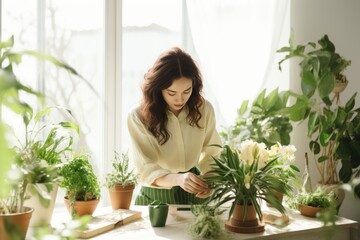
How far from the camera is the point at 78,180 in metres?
1.82

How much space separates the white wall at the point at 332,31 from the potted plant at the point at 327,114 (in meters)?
0.23

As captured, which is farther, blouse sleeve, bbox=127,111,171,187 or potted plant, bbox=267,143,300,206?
blouse sleeve, bbox=127,111,171,187

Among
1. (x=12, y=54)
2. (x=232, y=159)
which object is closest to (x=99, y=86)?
(x=232, y=159)

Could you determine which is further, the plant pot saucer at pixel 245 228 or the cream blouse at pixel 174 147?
the cream blouse at pixel 174 147

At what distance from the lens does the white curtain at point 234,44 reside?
9.62 ft

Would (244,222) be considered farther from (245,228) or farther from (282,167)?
(282,167)

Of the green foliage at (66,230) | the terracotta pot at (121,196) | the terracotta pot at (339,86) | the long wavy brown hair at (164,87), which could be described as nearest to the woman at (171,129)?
the long wavy brown hair at (164,87)

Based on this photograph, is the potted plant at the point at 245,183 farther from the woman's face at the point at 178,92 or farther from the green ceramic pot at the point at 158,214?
the woman's face at the point at 178,92

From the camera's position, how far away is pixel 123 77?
2.98m

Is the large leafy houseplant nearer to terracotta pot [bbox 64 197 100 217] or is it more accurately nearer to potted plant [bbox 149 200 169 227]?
potted plant [bbox 149 200 169 227]

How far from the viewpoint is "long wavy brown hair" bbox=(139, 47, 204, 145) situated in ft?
6.80

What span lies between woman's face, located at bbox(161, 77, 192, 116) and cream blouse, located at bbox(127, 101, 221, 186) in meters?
0.12

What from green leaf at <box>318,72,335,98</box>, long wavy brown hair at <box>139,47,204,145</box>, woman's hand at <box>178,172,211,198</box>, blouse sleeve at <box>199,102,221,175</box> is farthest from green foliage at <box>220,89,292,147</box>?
woman's hand at <box>178,172,211,198</box>

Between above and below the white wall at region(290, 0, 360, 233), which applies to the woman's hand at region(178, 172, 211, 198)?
below
